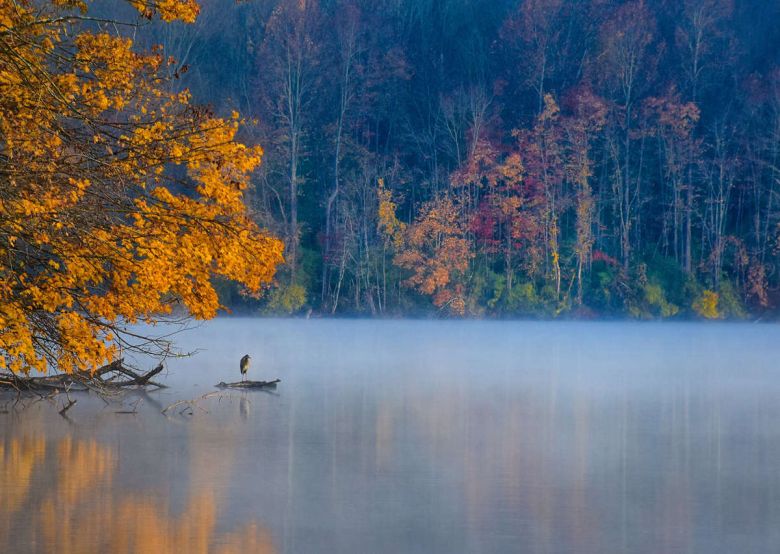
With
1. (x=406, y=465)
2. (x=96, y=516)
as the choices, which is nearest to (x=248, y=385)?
(x=406, y=465)

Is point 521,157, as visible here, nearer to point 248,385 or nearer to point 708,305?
point 708,305

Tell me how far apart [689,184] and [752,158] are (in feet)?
9.04

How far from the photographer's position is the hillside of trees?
51.3 metres

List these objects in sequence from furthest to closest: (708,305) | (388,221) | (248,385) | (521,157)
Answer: (521,157), (388,221), (708,305), (248,385)

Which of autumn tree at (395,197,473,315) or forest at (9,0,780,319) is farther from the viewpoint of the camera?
autumn tree at (395,197,473,315)

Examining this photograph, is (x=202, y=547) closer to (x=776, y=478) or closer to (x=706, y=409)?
(x=776, y=478)

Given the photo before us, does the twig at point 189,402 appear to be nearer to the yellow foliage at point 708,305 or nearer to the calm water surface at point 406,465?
the calm water surface at point 406,465

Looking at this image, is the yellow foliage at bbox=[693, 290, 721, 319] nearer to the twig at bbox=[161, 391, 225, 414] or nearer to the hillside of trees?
the hillside of trees

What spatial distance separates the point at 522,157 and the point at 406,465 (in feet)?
134

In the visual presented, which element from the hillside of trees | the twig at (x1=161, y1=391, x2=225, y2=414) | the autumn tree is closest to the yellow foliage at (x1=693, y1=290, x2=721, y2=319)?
the hillside of trees

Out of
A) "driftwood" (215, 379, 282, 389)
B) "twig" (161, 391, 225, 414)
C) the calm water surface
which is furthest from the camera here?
"driftwood" (215, 379, 282, 389)

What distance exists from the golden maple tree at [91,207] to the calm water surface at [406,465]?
160cm

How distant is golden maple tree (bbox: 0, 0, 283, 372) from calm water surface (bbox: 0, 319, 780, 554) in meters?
1.60

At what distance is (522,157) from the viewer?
5272 centimetres
